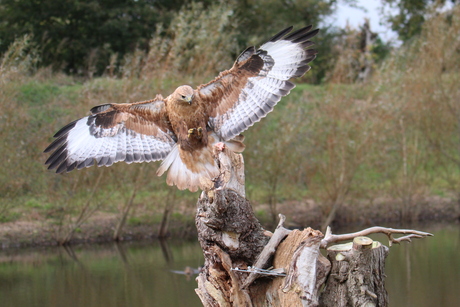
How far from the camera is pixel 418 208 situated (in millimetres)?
14070

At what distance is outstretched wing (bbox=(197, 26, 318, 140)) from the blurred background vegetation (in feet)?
20.2

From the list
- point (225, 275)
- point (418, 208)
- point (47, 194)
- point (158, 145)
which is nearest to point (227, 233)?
point (225, 275)

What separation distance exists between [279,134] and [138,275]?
200 inches

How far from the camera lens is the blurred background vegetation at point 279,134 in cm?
1169

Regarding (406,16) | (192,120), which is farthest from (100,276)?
(406,16)

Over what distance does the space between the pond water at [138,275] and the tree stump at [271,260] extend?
3.59 metres

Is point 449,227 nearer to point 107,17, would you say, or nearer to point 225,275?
point 225,275

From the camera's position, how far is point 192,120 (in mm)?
5391

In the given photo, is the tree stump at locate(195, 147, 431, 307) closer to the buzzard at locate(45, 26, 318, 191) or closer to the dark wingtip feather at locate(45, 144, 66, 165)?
the buzzard at locate(45, 26, 318, 191)

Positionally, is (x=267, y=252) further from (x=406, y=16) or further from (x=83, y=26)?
(x=406, y=16)

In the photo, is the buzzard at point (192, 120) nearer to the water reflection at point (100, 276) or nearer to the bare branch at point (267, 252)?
the bare branch at point (267, 252)

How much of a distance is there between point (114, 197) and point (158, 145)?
7.26 metres

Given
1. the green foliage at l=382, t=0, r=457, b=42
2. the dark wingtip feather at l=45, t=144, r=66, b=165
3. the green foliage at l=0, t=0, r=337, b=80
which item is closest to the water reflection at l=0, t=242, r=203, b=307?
the dark wingtip feather at l=45, t=144, r=66, b=165

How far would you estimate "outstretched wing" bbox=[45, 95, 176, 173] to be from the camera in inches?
220
